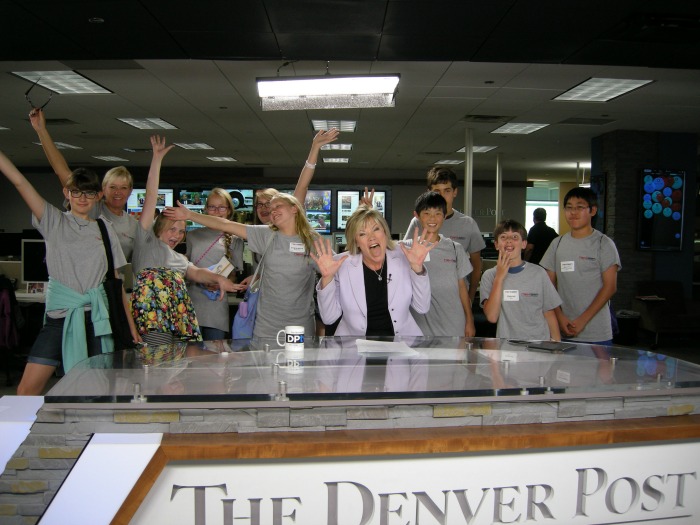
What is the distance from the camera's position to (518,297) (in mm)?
3189

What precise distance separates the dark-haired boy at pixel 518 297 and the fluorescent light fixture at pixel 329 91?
8.01ft

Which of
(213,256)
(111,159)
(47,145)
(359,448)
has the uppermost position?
(111,159)

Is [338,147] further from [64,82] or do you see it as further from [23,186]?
[23,186]

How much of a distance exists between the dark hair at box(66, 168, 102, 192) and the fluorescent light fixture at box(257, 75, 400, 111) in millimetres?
2651

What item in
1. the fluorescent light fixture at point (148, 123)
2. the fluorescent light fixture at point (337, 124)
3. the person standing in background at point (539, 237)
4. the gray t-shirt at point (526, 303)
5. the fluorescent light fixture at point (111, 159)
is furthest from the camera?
the fluorescent light fixture at point (111, 159)

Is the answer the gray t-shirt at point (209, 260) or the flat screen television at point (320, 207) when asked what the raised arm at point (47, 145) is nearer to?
→ the gray t-shirt at point (209, 260)

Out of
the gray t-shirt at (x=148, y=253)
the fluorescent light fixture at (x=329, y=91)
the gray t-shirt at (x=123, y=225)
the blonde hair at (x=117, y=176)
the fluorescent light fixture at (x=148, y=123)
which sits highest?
the fluorescent light fixture at (x=148, y=123)

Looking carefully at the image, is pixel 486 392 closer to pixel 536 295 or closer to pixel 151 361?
pixel 151 361

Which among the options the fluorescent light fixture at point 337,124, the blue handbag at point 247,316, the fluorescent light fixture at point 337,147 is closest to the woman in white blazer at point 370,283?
the blue handbag at point 247,316

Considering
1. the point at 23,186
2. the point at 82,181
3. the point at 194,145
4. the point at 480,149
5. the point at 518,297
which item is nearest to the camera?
the point at 23,186

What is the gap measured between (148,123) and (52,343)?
22.5 ft

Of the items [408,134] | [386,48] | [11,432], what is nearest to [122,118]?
[408,134]

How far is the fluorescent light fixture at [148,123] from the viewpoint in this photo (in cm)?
882

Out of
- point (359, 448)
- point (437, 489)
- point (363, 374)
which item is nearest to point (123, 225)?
point (363, 374)
